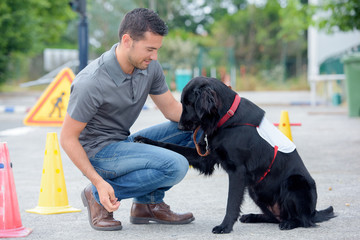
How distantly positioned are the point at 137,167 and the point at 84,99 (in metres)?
0.60

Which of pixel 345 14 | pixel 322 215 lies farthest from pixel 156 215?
pixel 345 14

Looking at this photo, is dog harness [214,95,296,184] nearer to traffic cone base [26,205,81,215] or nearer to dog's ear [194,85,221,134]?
dog's ear [194,85,221,134]

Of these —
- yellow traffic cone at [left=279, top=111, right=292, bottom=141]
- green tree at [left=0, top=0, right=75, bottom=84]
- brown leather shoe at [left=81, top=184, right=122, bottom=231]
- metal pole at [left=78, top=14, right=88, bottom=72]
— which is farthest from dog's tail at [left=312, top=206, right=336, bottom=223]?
green tree at [left=0, top=0, right=75, bottom=84]

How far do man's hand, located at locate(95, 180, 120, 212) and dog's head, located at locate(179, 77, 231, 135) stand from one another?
647 mm

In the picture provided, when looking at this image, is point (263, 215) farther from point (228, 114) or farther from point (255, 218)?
point (228, 114)

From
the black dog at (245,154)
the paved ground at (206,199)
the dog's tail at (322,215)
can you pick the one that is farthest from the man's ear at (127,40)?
the dog's tail at (322,215)

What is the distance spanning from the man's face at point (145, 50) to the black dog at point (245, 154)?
33 cm

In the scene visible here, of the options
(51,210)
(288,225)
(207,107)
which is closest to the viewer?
(207,107)

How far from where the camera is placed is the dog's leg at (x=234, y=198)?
12.8 ft

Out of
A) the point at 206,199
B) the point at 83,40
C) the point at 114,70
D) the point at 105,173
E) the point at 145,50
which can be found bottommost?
the point at 206,199

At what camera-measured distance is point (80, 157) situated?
388cm

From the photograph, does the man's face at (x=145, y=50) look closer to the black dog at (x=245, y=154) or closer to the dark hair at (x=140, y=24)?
the dark hair at (x=140, y=24)

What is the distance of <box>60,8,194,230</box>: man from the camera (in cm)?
388

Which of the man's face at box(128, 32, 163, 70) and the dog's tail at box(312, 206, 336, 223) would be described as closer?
the man's face at box(128, 32, 163, 70)
